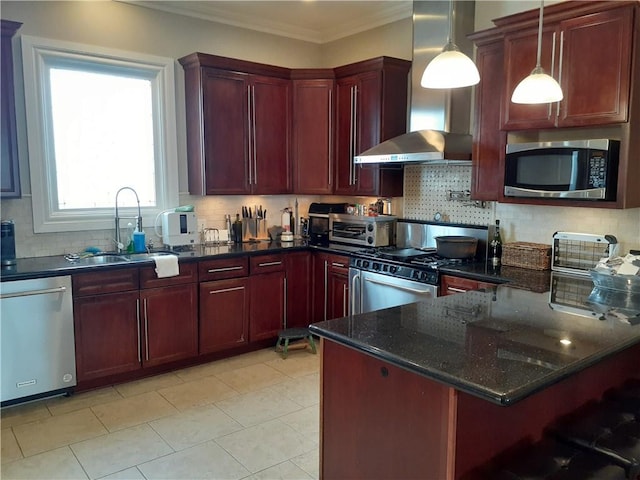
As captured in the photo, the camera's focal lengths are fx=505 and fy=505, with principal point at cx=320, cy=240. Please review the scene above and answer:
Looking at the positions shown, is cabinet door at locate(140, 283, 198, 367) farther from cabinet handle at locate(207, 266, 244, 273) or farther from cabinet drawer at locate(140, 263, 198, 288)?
cabinet handle at locate(207, 266, 244, 273)

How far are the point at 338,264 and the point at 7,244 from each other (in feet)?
8.48

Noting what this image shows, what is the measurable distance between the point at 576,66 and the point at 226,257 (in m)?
2.88

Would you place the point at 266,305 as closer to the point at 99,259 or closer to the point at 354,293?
the point at 354,293

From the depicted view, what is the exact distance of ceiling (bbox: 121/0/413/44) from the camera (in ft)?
14.6

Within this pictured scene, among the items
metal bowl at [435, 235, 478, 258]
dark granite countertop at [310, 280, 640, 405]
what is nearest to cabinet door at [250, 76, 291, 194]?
metal bowl at [435, 235, 478, 258]

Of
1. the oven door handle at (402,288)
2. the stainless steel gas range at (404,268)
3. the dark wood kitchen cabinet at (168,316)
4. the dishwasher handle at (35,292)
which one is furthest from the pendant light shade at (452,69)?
the dishwasher handle at (35,292)

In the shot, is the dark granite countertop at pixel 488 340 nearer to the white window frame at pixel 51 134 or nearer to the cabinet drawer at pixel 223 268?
the cabinet drawer at pixel 223 268

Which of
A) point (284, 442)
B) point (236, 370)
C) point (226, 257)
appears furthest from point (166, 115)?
point (284, 442)

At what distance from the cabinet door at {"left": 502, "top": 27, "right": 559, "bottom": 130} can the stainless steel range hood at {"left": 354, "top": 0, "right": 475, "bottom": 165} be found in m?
0.49

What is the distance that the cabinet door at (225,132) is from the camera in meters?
4.43

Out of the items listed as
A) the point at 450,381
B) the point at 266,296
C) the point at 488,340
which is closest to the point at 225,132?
the point at 266,296

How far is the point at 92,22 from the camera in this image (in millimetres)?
4047

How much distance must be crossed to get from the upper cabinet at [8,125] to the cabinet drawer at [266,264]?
6.13 ft

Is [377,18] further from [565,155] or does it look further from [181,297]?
[181,297]
